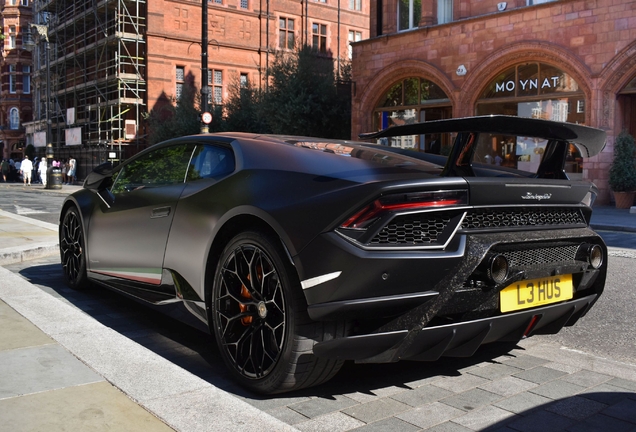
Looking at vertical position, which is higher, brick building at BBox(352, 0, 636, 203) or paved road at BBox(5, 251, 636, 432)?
brick building at BBox(352, 0, 636, 203)

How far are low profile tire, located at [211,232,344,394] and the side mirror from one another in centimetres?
233

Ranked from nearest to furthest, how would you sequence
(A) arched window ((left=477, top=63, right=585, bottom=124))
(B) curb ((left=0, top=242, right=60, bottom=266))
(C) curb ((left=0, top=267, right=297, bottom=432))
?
1. (C) curb ((left=0, top=267, right=297, bottom=432))
2. (B) curb ((left=0, top=242, right=60, bottom=266))
3. (A) arched window ((left=477, top=63, right=585, bottom=124))

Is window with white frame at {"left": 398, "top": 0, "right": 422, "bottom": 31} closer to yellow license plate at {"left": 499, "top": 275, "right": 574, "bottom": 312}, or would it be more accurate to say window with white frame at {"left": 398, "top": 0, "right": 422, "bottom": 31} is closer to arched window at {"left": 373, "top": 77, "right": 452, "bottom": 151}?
arched window at {"left": 373, "top": 77, "right": 452, "bottom": 151}

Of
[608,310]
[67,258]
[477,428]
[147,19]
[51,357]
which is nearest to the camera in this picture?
[477,428]

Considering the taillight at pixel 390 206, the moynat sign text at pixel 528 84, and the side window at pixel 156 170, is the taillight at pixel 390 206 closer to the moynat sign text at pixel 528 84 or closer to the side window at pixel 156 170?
the side window at pixel 156 170

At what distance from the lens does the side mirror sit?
18.3 ft

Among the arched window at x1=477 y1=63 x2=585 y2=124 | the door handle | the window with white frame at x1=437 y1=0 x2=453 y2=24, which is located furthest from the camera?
Result: the window with white frame at x1=437 y1=0 x2=453 y2=24

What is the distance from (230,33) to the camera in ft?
134

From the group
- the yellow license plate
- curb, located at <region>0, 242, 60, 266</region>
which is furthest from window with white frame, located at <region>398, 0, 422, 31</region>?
the yellow license plate

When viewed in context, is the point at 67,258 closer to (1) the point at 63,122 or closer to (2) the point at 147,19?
(2) the point at 147,19

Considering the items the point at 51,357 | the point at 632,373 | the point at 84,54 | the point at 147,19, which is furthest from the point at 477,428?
the point at 84,54

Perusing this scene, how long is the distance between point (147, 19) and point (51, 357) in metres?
37.2

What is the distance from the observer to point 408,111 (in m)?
24.5

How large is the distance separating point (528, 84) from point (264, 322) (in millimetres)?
19098
